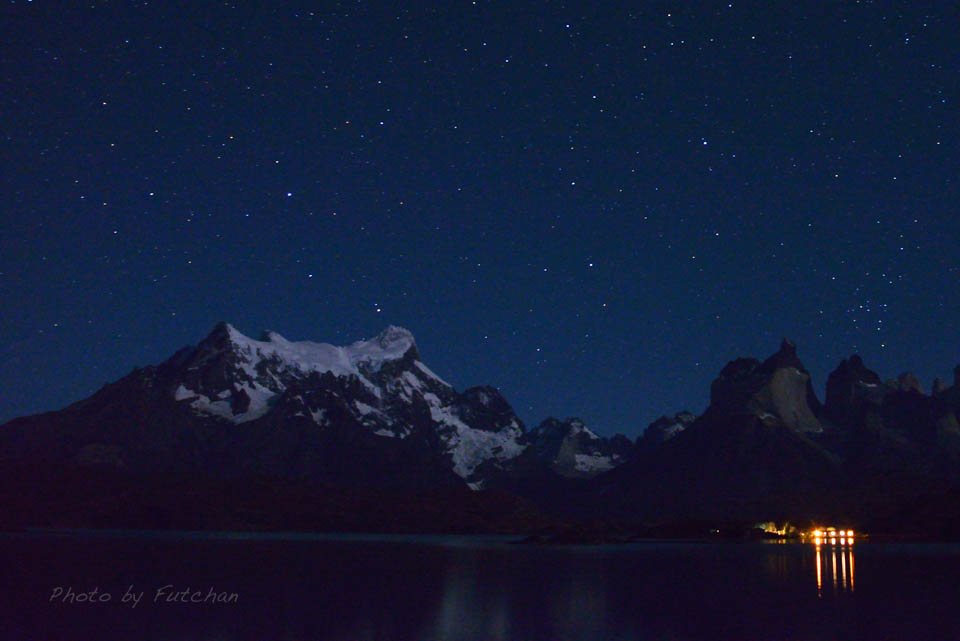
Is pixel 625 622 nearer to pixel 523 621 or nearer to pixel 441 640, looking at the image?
pixel 523 621

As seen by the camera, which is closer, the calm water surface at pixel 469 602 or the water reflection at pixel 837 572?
the calm water surface at pixel 469 602

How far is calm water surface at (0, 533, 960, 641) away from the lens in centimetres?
4988

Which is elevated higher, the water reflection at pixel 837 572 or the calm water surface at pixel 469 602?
the water reflection at pixel 837 572

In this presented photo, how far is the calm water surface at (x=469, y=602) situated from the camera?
49.9 metres

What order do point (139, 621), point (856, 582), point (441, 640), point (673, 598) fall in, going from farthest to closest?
point (856, 582)
point (673, 598)
point (139, 621)
point (441, 640)

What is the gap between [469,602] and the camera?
6806cm

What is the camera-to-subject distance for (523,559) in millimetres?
141500

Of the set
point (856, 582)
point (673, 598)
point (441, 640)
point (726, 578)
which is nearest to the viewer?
point (441, 640)

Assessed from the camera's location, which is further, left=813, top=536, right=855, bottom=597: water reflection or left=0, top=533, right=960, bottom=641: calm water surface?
left=813, top=536, right=855, bottom=597: water reflection

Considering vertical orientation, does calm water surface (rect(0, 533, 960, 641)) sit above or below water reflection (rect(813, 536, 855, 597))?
below

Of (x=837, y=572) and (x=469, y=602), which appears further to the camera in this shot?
(x=837, y=572)

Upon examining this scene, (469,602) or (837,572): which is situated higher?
(837,572)

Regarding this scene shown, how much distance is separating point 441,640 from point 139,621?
17942mm

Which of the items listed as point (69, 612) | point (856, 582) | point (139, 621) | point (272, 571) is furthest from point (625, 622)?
point (272, 571)
